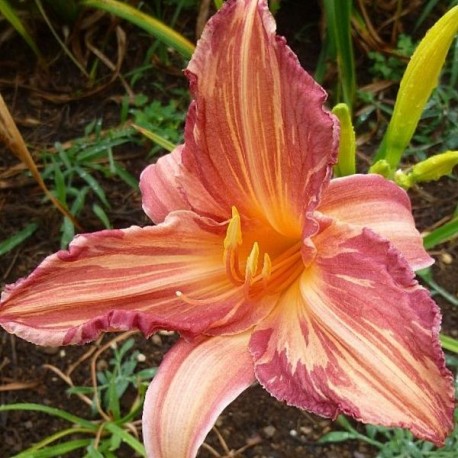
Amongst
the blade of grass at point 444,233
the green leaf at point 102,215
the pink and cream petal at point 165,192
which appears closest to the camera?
the pink and cream petal at point 165,192

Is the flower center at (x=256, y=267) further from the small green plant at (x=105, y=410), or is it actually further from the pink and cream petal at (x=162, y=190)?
the small green plant at (x=105, y=410)

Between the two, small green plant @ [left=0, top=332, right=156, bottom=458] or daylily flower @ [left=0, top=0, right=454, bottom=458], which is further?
small green plant @ [left=0, top=332, right=156, bottom=458]

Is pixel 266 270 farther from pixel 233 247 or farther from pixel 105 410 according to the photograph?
pixel 105 410

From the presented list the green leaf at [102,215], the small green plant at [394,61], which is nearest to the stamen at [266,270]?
the green leaf at [102,215]

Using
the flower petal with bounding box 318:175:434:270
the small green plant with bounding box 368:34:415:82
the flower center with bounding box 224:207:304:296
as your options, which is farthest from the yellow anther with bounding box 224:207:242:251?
the small green plant with bounding box 368:34:415:82

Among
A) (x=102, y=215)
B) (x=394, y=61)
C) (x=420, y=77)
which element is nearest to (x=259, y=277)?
(x=420, y=77)

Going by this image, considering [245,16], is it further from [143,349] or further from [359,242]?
[143,349]

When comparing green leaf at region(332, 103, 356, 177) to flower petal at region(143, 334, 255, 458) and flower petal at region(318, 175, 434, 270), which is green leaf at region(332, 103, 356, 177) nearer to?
flower petal at region(318, 175, 434, 270)
